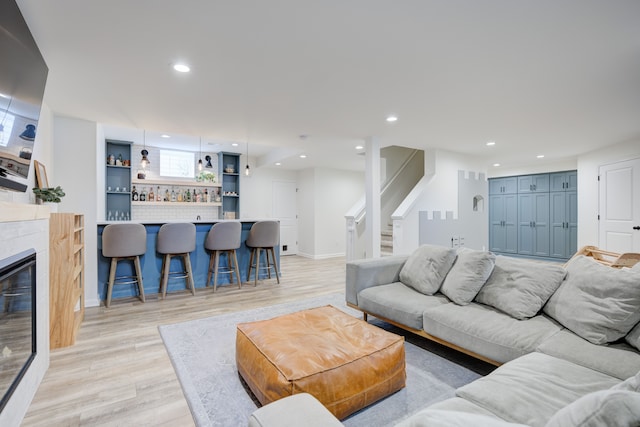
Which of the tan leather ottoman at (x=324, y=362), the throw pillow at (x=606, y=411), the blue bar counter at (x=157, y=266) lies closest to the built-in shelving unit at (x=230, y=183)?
the blue bar counter at (x=157, y=266)

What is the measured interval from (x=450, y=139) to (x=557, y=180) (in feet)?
13.7

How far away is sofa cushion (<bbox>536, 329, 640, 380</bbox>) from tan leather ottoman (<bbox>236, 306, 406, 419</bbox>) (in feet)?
2.66

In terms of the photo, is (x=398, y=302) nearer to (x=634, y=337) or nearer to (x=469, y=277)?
(x=469, y=277)

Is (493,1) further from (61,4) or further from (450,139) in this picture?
(450,139)

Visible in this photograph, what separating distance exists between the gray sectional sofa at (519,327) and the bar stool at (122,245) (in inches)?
101

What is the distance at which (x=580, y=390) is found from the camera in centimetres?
127

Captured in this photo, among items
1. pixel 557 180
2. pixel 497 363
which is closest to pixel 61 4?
pixel 497 363

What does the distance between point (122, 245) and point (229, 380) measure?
2458mm

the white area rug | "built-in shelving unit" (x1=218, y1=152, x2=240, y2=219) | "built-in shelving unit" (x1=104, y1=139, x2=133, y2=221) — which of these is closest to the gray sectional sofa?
the white area rug

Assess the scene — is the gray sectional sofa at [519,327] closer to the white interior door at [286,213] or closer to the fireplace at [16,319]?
the fireplace at [16,319]

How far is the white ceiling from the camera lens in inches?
72.5

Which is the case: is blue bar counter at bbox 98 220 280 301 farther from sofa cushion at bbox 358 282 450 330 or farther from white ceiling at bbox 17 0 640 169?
sofa cushion at bbox 358 282 450 330

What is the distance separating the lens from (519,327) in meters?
1.95

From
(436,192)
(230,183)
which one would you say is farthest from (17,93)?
(436,192)
